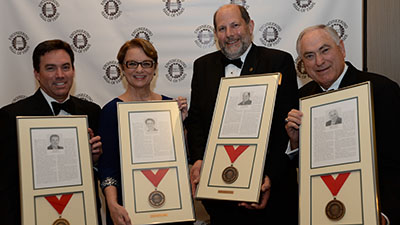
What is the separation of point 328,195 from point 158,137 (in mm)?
1216

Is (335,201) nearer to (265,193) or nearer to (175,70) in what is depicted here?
(265,193)

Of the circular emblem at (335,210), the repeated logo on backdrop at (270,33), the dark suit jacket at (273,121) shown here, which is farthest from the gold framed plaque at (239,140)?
the repeated logo on backdrop at (270,33)

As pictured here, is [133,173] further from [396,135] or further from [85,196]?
[396,135]

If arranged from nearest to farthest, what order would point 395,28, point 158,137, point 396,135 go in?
point 396,135 < point 158,137 < point 395,28

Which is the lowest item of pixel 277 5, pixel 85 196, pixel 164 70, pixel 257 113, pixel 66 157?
pixel 85 196

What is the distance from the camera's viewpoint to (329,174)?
244 cm

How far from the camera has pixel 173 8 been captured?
441cm

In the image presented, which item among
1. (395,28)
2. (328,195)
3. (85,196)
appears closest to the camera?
(328,195)

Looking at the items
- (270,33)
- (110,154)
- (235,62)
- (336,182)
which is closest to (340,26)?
(270,33)

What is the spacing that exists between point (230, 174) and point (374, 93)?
1032mm

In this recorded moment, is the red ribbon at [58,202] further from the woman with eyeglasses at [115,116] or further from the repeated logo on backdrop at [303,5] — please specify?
the repeated logo on backdrop at [303,5]

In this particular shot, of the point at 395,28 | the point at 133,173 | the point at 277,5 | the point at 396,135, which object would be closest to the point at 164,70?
the point at 277,5

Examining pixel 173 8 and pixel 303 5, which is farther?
pixel 173 8

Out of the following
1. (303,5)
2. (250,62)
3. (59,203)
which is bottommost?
(59,203)
